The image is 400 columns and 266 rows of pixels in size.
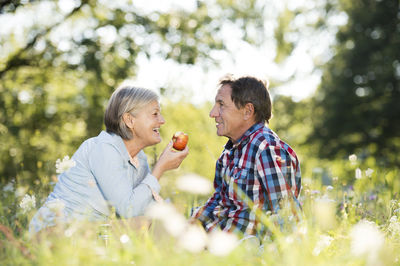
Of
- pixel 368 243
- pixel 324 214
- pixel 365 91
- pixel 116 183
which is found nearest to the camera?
pixel 368 243

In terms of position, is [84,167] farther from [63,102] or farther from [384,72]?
[384,72]

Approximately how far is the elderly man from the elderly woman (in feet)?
1.60

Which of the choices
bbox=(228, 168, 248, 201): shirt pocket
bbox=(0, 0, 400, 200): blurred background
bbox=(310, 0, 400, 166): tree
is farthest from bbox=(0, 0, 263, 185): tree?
bbox=(310, 0, 400, 166): tree

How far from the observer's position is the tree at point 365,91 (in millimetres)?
17891

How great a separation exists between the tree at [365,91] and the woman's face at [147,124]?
53.3 ft

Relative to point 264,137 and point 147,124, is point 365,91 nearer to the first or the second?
point 264,137

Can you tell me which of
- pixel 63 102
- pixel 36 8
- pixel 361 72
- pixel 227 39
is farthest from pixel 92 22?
pixel 361 72

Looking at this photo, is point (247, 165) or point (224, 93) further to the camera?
point (224, 93)

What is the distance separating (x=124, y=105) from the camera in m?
3.31

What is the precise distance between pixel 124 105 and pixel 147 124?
239 millimetres

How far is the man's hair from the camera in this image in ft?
11.5

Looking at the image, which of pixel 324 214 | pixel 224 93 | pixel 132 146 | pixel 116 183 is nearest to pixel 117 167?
pixel 116 183

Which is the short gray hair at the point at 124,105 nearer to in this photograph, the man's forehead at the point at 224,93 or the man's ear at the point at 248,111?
the man's forehead at the point at 224,93

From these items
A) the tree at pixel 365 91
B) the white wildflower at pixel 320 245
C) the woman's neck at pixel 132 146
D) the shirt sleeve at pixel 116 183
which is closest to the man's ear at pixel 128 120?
the woman's neck at pixel 132 146
